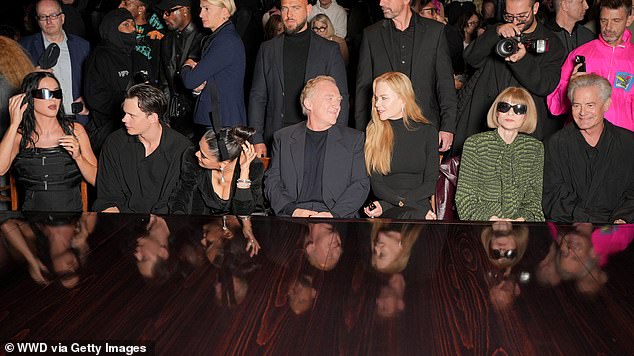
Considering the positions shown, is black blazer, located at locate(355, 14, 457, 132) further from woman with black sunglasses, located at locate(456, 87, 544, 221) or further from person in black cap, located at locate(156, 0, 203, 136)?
person in black cap, located at locate(156, 0, 203, 136)

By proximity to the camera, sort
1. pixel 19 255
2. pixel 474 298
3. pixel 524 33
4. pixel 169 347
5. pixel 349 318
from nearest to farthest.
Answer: pixel 169 347
pixel 349 318
pixel 474 298
pixel 19 255
pixel 524 33

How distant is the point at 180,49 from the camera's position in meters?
4.61

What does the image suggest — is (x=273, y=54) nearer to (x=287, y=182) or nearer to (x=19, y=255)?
(x=287, y=182)

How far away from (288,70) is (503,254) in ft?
7.30

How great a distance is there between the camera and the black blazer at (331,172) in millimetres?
3572

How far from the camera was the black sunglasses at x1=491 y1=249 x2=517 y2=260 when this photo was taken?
2.30m

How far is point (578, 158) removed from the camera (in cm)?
371

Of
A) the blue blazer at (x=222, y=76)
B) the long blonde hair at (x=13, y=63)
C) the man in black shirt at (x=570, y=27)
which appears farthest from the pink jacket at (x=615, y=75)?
the long blonde hair at (x=13, y=63)

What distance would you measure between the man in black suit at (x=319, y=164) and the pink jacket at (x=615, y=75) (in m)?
1.25

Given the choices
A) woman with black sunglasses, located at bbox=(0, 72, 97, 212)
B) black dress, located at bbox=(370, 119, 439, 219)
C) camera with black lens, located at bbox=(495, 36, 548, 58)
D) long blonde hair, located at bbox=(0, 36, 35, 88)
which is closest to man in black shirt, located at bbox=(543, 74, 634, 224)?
camera with black lens, located at bbox=(495, 36, 548, 58)

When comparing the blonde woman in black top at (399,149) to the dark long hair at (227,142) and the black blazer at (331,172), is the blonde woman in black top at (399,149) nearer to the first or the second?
the black blazer at (331,172)

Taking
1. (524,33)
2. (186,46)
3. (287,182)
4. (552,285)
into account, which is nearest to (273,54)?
(186,46)

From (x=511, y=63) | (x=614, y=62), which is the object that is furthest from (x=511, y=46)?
(x=614, y=62)

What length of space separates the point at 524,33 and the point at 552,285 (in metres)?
2.31
